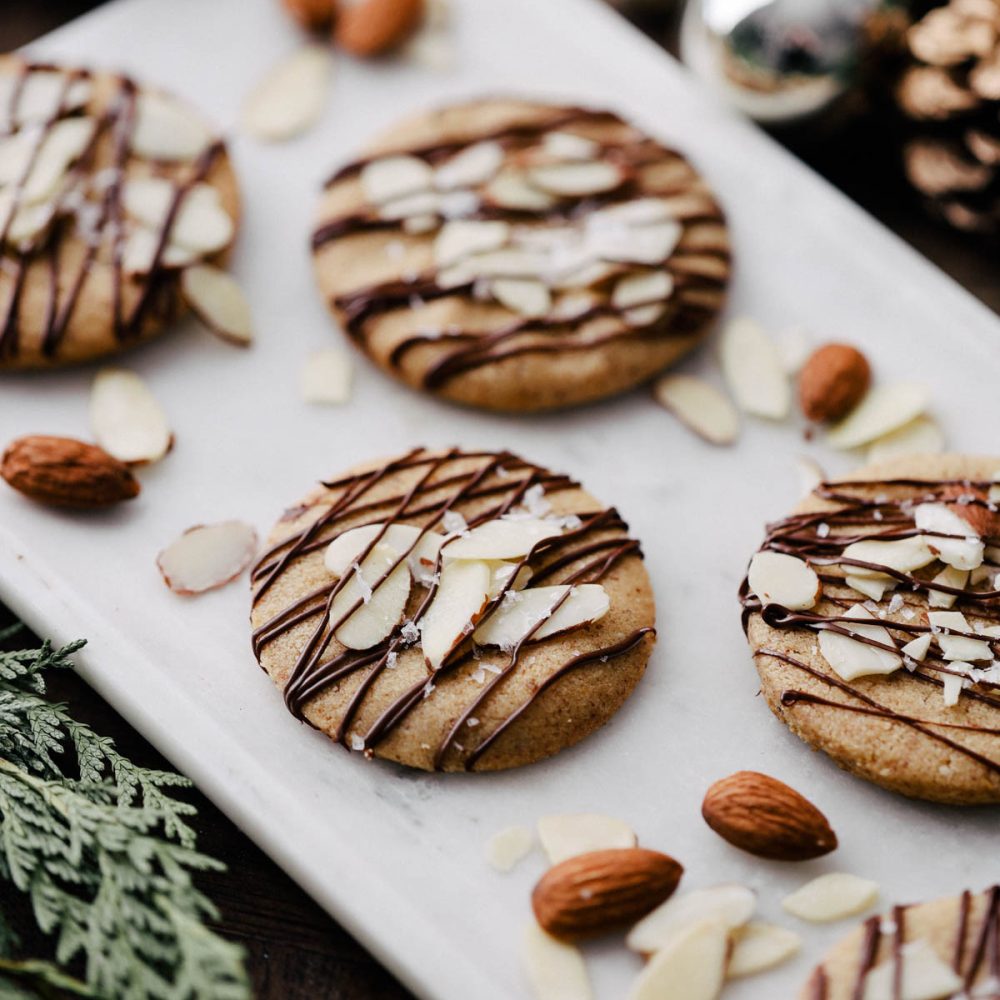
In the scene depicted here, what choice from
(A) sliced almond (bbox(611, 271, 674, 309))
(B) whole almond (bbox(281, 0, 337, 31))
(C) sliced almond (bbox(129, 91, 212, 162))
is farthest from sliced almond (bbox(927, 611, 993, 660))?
(B) whole almond (bbox(281, 0, 337, 31))

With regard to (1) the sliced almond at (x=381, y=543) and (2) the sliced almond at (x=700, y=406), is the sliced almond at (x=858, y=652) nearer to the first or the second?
(2) the sliced almond at (x=700, y=406)

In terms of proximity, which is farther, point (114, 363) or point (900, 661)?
point (114, 363)

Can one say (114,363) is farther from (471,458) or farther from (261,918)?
(261,918)

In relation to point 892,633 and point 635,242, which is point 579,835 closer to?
point 892,633

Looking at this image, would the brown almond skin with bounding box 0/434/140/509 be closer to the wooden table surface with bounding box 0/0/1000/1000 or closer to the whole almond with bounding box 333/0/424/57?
the wooden table surface with bounding box 0/0/1000/1000

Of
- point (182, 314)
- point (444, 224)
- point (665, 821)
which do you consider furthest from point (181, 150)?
point (665, 821)

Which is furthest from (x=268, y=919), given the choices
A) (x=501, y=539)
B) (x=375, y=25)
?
(x=375, y=25)
